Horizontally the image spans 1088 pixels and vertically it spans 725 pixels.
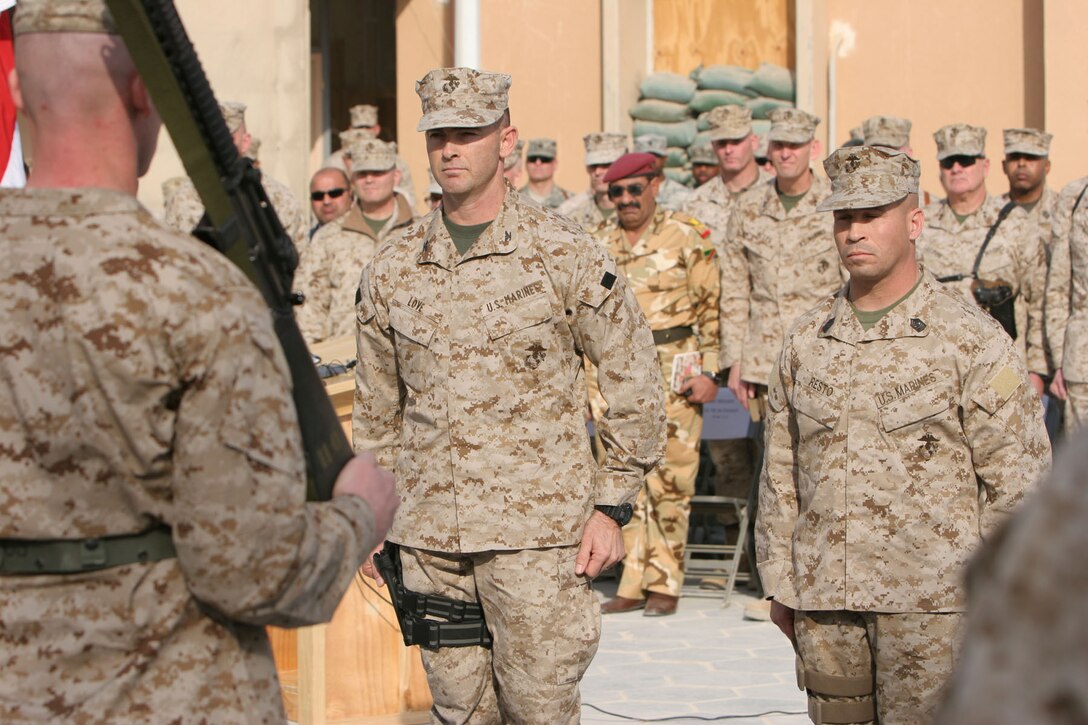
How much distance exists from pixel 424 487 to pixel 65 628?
252 centimetres

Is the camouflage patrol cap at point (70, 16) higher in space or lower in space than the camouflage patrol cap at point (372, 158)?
lower

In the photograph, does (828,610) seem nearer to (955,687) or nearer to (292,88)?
(955,687)

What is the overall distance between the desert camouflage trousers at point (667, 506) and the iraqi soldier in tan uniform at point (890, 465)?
4.29 m

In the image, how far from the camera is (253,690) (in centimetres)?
253

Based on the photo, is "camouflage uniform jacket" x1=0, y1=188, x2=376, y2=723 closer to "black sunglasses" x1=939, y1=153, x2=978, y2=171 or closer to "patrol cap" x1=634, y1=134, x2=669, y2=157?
"black sunglasses" x1=939, y1=153, x2=978, y2=171

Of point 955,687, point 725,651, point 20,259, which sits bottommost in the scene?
point 725,651

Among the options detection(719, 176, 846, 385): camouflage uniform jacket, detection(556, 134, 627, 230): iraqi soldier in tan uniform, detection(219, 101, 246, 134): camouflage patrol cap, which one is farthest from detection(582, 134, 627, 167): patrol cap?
detection(219, 101, 246, 134): camouflage patrol cap

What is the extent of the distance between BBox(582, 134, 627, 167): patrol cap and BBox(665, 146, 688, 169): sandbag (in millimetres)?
4080

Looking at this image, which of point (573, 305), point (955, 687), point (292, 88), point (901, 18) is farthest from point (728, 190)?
point (955, 687)

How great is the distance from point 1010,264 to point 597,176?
3.28m

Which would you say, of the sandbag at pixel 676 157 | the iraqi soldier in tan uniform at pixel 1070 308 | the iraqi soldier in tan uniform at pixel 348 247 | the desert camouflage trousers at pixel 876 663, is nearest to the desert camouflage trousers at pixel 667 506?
the iraqi soldier in tan uniform at pixel 1070 308

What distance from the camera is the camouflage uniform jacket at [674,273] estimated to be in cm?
918

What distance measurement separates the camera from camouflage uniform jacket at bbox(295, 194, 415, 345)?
1054cm

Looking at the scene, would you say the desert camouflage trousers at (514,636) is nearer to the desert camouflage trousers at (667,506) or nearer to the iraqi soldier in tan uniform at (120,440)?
the iraqi soldier in tan uniform at (120,440)
